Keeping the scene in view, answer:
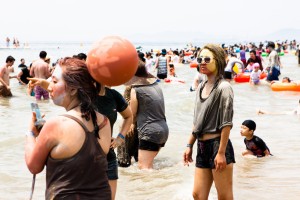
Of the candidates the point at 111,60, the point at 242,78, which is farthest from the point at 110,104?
the point at 242,78

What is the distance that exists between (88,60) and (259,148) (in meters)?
5.48

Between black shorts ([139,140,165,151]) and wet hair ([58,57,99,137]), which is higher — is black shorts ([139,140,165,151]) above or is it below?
below

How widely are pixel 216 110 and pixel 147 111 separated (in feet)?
6.69

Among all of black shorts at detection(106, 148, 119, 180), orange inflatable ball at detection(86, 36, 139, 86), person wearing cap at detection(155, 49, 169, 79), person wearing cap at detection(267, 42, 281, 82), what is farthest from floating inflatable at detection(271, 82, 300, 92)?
orange inflatable ball at detection(86, 36, 139, 86)

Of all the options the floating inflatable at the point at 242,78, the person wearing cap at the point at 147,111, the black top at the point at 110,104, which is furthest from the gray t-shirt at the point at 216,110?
the floating inflatable at the point at 242,78

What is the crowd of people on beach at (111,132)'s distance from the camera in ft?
8.00

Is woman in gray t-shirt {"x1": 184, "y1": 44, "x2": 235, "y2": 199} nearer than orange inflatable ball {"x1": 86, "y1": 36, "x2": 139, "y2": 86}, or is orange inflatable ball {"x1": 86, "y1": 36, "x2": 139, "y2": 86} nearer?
orange inflatable ball {"x1": 86, "y1": 36, "x2": 139, "y2": 86}

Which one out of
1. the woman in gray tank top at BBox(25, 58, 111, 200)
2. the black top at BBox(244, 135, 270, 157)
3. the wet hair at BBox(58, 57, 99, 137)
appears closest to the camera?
the woman in gray tank top at BBox(25, 58, 111, 200)

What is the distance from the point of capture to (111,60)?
8.07 feet

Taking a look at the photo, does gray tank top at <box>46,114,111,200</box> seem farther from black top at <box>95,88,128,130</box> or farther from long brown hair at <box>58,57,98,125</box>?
black top at <box>95,88,128,130</box>

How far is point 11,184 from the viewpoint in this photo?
6328mm

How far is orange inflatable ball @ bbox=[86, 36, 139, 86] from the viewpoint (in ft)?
8.05

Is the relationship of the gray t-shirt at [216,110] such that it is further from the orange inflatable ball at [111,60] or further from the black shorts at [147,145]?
the black shorts at [147,145]

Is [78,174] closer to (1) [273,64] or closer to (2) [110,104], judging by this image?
(2) [110,104]
